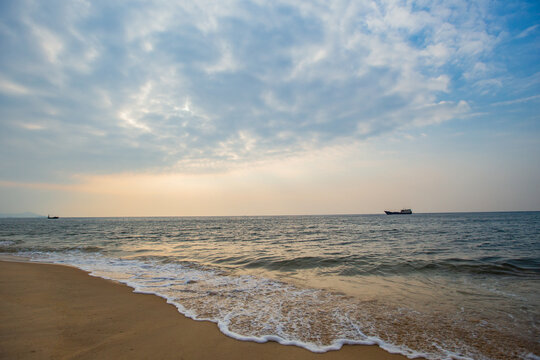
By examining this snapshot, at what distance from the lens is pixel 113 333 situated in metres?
4.29

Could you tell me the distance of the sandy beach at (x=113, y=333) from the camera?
365 cm

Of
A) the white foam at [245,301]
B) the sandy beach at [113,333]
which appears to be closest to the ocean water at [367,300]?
the white foam at [245,301]

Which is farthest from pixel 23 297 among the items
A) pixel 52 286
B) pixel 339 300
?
pixel 339 300

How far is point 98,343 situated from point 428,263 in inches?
492

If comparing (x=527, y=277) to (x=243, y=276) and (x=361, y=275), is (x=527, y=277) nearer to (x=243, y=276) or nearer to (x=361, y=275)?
(x=361, y=275)

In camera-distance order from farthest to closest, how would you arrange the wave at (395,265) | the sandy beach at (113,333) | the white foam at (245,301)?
the wave at (395,265), the white foam at (245,301), the sandy beach at (113,333)

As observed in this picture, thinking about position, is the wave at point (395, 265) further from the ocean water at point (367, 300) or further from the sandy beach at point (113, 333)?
the sandy beach at point (113, 333)

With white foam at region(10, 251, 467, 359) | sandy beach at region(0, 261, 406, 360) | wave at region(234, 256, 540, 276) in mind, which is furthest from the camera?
wave at region(234, 256, 540, 276)

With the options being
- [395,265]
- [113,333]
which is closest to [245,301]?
[113,333]

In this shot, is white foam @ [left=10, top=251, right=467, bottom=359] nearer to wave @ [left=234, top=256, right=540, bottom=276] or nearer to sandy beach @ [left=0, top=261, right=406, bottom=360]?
sandy beach @ [left=0, top=261, right=406, bottom=360]

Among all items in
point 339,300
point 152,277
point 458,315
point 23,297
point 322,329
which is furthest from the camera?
point 152,277

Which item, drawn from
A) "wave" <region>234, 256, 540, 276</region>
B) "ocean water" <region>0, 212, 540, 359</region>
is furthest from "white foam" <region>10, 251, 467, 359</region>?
"wave" <region>234, 256, 540, 276</region>

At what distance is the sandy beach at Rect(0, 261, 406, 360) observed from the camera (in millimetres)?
3654

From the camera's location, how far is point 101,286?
7648 mm
